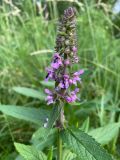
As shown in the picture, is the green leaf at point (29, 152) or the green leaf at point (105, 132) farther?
the green leaf at point (105, 132)

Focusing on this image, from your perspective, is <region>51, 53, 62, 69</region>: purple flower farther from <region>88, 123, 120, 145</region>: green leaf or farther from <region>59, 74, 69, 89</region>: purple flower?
<region>88, 123, 120, 145</region>: green leaf

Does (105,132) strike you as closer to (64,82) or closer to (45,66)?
(64,82)

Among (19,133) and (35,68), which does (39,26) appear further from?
(19,133)

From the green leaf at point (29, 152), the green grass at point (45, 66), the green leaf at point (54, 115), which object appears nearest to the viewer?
the green leaf at point (54, 115)

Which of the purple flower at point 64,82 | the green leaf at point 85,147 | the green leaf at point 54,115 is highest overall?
the purple flower at point 64,82

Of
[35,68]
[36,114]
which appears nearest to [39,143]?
[36,114]

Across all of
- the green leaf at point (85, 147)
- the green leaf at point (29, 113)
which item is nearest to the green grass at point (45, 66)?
the green leaf at point (29, 113)

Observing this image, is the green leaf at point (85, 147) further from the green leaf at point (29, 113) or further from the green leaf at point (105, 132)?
the green leaf at point (105, 132)
